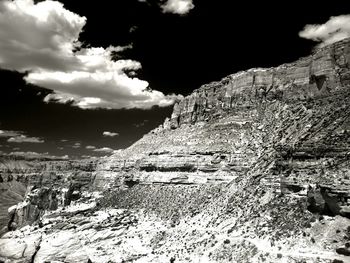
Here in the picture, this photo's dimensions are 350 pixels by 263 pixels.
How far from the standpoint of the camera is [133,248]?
65.7m

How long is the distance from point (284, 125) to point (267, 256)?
34249 millimetres

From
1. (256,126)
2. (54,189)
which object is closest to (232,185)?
(256,126)

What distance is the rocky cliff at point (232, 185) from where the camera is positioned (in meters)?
46.1

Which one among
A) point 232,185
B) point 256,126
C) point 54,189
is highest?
point 256,126

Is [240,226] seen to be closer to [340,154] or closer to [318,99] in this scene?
[340,154]

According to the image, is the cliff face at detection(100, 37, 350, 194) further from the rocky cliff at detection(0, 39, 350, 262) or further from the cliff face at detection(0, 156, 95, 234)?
the cliff face at detection(0, 156, 95, 234)

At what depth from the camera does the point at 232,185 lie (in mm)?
66938

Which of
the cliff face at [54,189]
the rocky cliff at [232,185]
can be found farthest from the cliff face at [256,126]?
the cliff face at [54,189]

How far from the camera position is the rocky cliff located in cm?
4612

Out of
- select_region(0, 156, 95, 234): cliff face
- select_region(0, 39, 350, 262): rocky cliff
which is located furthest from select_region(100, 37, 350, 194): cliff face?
select_region(0, 156, 95, 234): cliff face

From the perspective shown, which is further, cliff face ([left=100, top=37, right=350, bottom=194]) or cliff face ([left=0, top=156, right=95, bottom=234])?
cliff face ([left=0, top=156, right=95, bottom=234])

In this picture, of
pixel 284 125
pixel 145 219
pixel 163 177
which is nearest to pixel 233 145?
pixel 284 125

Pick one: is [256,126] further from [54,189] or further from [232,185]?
[54,189]

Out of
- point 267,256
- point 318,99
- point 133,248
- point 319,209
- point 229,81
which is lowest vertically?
point 133,248
